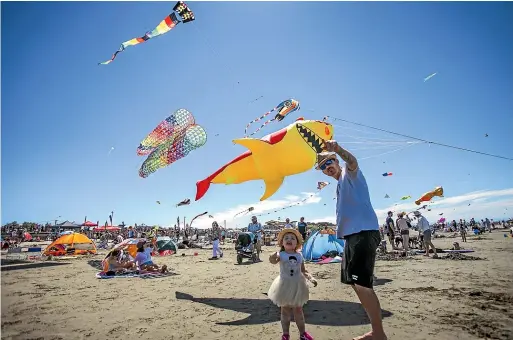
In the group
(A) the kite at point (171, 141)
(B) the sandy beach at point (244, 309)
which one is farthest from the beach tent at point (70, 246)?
(B) the sandy beach at point (244, 309)

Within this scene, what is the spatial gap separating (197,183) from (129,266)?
15.4 ft

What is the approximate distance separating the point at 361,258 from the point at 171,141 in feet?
31.4

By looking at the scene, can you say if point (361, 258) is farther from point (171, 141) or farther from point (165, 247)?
point (165, 247)

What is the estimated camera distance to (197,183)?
6.68 metres

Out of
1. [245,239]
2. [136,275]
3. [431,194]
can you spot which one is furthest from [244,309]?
[431,194]

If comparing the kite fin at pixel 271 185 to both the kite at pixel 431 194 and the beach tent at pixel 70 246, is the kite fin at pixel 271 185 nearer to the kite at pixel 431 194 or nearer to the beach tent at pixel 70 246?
the kite at pixel 431 194

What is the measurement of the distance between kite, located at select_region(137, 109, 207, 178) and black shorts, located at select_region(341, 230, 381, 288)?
827 cm

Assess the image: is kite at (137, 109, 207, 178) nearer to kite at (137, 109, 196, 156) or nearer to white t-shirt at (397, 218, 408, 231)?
kite at (137, 109, 196, 156)

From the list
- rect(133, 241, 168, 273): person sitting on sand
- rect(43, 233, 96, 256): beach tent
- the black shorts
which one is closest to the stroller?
rect(133, 241, 168, 273): person sitting on sand

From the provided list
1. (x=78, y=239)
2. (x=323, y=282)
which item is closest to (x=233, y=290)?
(x=323, y=282)

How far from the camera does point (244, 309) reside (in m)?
4.44

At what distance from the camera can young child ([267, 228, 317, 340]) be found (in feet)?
9.95

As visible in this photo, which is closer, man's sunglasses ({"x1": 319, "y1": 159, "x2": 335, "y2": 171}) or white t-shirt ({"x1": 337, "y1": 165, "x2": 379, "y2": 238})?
white t-shirt ({"x1": 337, "y1": 165, "x2": 379, "y2": 238})

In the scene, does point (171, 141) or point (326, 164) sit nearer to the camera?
point (326, 164)
